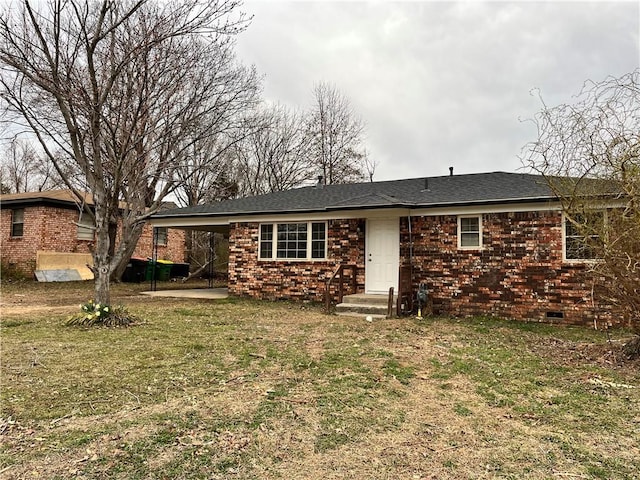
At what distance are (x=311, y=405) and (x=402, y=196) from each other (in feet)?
27.4

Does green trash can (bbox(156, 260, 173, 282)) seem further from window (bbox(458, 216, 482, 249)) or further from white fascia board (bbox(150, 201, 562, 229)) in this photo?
window (bbox(458, 216, 482, 249))

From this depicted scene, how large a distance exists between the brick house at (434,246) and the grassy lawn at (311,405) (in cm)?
191

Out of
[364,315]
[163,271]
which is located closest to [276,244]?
[364,315]

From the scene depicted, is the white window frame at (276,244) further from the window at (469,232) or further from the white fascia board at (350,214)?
the window at (469,232)

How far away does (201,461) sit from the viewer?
296 centimetres

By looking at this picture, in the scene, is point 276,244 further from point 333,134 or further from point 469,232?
point 333,134

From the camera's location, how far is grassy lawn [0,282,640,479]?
2963mm

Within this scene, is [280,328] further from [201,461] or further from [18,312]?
[18,312]

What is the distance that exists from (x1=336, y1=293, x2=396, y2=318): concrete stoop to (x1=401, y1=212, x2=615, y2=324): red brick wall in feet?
3.34

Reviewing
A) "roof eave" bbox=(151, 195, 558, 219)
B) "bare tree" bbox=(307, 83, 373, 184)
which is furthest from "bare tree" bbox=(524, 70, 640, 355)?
"bare tree" bbox=(307, 83, 373, 184)

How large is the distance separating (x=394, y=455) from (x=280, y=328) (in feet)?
17.0

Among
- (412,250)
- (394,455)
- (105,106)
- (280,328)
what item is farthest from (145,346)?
(412,250)

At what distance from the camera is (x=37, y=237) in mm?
17812

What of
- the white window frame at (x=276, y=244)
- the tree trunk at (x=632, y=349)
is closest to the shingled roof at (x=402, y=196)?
the white window frame at (x=276, y=244)
